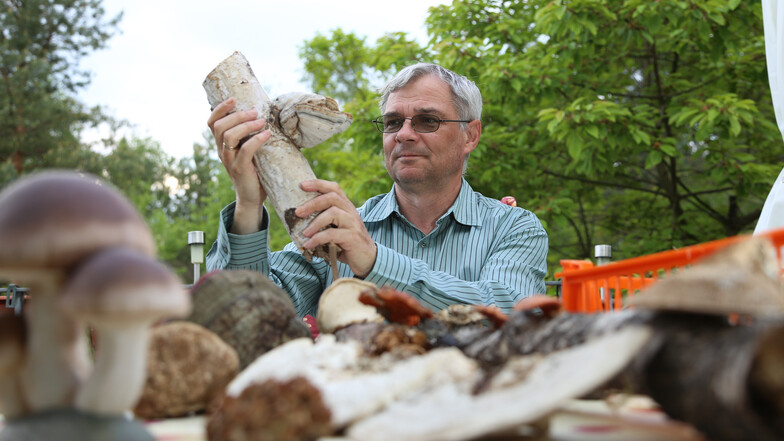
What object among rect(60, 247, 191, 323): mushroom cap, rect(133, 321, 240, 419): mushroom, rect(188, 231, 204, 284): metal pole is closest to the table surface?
rect(133, 321, 240, 419): mushroom

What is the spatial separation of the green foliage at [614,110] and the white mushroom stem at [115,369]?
12.7 ft

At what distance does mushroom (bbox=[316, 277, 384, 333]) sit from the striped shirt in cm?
69

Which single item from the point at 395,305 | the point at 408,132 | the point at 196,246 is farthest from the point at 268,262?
the point at 196,246

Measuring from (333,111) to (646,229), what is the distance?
4.91 metres

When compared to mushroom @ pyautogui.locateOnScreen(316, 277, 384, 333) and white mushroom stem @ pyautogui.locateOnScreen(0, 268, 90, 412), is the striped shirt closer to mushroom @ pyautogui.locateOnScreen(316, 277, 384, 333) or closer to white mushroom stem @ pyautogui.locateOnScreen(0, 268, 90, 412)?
mushroom @ pyautogui.locateOnScreen(316, 277, 384, 333)

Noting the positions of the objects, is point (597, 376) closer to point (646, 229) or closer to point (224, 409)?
point (224, 409)

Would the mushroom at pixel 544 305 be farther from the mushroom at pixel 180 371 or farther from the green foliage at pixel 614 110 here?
the green foliage at pixel 614 110

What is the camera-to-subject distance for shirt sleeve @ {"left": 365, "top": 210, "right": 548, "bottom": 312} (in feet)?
5.84

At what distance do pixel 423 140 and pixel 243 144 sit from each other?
4.26 feet

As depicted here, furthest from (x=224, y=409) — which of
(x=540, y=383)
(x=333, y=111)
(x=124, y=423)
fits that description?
(x=333, y=111)

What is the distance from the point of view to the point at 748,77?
4789 mm

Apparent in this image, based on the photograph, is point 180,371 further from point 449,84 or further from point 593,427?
point 449,84

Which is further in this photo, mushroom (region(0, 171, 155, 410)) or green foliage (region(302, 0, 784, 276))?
green foliage (region(302, 0, 784, 276))

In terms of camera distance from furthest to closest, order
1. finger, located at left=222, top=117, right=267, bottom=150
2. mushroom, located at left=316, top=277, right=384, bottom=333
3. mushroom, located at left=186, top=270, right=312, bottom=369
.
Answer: finger, located at left=222, top=117, right=267, bottom=150, mushroom, located at left=316, top=277, right=384, bottom=333, mushroom, located at left=186, top=270, right=312, bottom=369
